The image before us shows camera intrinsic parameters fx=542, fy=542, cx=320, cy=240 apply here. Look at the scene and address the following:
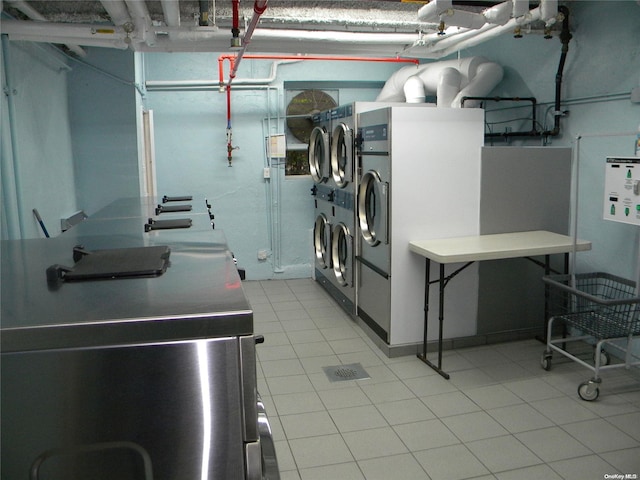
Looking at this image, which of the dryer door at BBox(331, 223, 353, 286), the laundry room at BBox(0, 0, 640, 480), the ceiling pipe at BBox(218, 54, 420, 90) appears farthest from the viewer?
the ceiling pipe at BBox(218, 54, 420, 90)

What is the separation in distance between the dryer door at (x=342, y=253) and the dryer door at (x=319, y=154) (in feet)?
2.28

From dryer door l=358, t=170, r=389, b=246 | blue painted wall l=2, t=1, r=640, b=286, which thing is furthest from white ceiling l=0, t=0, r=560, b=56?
dryer door l=358, t=170, r=389, b=246

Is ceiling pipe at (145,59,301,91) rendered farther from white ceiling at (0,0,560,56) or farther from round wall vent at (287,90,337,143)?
white ceiling at (0,0,560,56)

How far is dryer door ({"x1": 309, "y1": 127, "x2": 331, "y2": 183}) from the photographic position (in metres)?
6.00

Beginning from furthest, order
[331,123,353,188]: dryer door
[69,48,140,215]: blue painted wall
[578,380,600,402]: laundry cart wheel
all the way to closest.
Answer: [69,48,140,215]: blue painted wall, [331,123,353,188]: dryer door, [578,380,600,402]: laundry cart wheel

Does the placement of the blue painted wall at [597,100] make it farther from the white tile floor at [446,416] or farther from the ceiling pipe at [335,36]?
the ceiling pipe at [335,36]

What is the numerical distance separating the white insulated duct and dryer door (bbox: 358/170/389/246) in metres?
1.24

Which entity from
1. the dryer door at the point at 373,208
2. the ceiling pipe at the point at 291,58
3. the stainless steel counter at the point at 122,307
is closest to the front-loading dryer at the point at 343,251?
the dryer door at the point at 373,208

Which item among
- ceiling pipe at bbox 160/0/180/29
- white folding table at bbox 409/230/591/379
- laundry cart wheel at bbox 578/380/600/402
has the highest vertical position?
ceiling pipe at bbox 160/0/180/29

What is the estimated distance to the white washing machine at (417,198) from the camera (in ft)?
14.3

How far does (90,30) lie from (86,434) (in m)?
3.80

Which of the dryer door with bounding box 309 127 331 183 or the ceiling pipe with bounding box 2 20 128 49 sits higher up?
the ceiling pipe with bounding box 2 20 128 49

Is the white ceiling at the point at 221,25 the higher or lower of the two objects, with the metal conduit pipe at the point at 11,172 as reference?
higher

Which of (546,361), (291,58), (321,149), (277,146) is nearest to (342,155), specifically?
(321,149)
